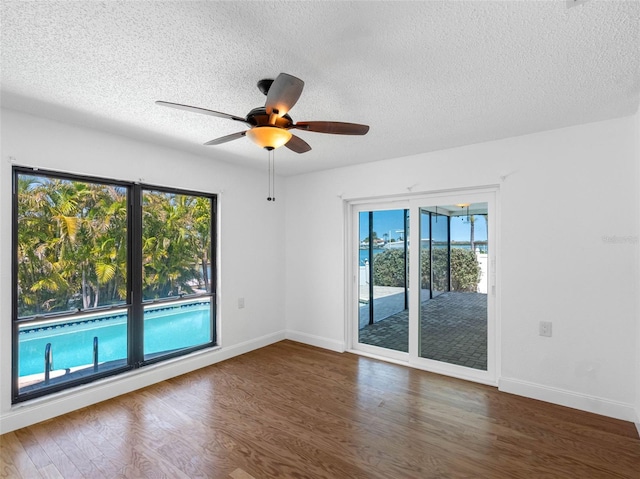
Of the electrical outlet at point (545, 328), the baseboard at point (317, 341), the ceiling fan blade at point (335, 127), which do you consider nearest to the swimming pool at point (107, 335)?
the baseboard at point (317, 341)

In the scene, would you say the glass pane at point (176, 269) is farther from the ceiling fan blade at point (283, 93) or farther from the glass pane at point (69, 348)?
the ceiling fan blade at point (283, 93)

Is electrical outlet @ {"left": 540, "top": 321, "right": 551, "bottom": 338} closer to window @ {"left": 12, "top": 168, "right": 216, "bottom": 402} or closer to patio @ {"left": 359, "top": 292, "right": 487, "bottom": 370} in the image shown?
patio @ {"left": 359, "top": 292, "right": 487, "bottom": 370}

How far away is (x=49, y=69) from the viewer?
195 cm

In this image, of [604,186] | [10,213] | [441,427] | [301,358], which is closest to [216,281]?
[301,358]

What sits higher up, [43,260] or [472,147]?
[472,147]

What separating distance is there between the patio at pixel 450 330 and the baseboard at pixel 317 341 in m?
0.56

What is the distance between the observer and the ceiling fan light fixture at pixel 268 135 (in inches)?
77.9

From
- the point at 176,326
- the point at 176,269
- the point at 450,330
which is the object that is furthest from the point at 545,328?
the point at 176,326

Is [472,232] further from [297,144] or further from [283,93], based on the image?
[283,93]

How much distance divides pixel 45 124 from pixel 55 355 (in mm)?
2077

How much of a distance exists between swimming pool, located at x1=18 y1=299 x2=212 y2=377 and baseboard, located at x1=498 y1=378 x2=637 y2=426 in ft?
11.6

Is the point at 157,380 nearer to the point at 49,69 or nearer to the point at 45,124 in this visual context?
the point at 45,124

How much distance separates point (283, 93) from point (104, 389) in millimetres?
3214

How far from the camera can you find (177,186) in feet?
12.2
